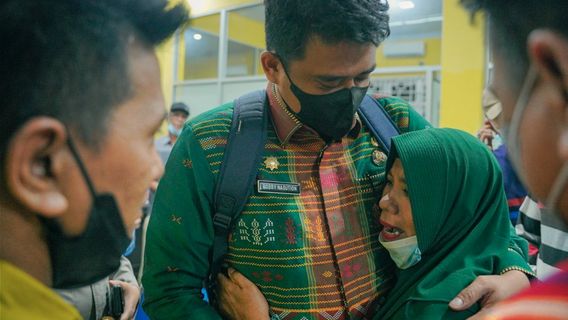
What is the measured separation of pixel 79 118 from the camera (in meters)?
0.69

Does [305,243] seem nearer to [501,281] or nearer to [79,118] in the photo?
[501,281]

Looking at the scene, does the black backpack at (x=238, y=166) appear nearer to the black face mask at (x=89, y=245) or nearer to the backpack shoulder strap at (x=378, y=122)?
the backpack shoulder strap at (x=378, y=122)

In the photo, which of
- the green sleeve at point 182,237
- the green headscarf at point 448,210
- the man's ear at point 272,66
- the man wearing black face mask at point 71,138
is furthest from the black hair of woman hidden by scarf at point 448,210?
the man wearing black face mask at point 71,138

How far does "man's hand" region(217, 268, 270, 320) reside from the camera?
1.18 meters

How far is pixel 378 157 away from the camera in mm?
1390

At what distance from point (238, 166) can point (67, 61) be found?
2.00ft

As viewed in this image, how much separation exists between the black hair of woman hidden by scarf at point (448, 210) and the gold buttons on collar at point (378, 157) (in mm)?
28

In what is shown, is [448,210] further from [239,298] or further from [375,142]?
[239,298]

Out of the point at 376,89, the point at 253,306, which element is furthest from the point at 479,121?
the point at 253,306

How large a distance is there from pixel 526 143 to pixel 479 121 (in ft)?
16.9

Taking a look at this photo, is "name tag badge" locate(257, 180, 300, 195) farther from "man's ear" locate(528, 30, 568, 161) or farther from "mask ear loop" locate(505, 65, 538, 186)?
"man's ear" locate(528, 30, 568, 161)

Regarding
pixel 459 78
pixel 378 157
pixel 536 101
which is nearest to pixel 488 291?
pixel 378 157

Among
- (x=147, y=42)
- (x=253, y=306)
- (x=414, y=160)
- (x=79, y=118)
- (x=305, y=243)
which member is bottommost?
(x=253, y=306)

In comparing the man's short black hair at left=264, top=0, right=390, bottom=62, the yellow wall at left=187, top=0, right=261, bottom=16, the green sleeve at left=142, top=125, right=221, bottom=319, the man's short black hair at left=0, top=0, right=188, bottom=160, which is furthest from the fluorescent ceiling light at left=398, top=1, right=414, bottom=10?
the man's short black hair at left=0, top=0, right=188, bottom=160
